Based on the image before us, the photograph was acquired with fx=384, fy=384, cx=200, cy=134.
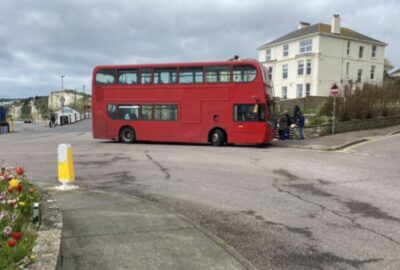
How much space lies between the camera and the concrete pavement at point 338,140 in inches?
691

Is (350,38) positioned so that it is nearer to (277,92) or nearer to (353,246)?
(277,92)

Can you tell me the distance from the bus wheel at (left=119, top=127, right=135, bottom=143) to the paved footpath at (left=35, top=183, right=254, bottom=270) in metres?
13.7

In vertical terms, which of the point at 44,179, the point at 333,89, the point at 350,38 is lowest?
the point at 44,179

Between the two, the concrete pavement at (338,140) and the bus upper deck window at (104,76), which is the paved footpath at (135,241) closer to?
the concrete pavement at (338,140)

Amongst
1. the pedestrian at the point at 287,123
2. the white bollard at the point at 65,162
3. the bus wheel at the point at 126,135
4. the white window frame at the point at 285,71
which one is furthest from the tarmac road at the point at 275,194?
the white window frame at the point at 285,71

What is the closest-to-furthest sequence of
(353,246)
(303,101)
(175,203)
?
(353,246)
(175,203)
(303,101)

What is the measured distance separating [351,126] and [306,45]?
2980cm

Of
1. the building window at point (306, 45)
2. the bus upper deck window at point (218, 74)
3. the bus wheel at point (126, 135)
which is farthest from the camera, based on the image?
the building window at point (306, 45)

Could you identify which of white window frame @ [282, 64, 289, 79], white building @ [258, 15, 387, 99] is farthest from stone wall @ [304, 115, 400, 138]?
white window frame @ [282, 64, 289, 79]

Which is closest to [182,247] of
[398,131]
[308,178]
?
[308,178]

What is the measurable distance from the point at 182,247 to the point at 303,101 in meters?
35.6

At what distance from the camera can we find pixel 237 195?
795 centimetres

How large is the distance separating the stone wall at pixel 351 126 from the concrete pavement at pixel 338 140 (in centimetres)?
51

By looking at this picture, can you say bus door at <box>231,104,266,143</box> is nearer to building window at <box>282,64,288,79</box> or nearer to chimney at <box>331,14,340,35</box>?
building window at <box>282,64,288,79</box>
